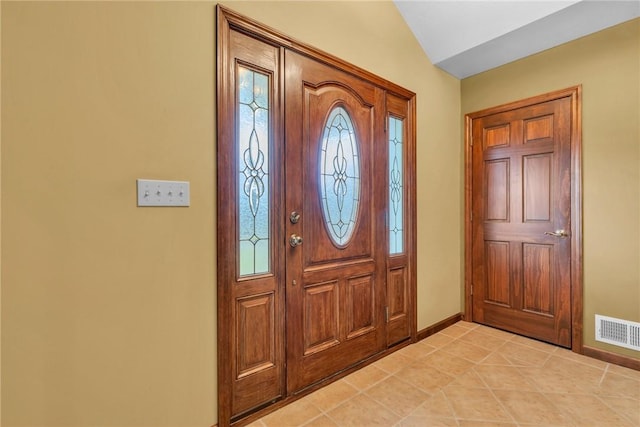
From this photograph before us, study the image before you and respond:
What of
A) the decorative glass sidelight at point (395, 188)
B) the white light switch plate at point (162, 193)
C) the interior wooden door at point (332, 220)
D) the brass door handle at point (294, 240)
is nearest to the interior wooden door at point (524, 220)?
the decorative glass sidelight at point (395, 188)

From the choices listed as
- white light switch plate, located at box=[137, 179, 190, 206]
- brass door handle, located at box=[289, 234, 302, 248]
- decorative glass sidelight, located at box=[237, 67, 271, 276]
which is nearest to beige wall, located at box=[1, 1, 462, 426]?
white light switch plate, located at box=[137, 179, 190, 206]

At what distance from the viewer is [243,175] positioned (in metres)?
1.74

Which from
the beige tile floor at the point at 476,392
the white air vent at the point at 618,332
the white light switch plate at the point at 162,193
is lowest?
the beige tile floor at the point at 476,392

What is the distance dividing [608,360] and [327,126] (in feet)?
9.00

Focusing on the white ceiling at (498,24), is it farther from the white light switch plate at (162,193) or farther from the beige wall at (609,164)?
the white light switch plate at (162,193)

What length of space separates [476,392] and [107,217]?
7.51 ft

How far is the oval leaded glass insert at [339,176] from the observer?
2.12 metres

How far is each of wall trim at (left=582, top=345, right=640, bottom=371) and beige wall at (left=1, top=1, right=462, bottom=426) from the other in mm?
2808

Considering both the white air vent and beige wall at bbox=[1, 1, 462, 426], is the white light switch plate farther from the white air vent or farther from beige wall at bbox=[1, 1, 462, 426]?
the white air vent

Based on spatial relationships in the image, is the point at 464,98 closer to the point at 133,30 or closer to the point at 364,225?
the point at 364,225

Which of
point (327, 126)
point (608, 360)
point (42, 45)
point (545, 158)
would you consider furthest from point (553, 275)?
point (42, 45)

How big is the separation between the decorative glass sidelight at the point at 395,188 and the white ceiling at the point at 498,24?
83 centimetres

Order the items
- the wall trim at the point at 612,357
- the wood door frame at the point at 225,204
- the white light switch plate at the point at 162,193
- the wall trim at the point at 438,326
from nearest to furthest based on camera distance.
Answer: the white light switch plate at the point at 162,193
the wood door frame at the point at 225,204
the wall trim at the point at 612,357
the wall trim at the point at 438,326

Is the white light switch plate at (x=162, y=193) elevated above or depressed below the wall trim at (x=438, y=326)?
above
